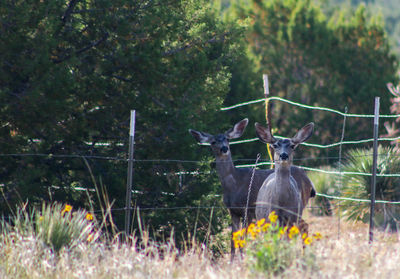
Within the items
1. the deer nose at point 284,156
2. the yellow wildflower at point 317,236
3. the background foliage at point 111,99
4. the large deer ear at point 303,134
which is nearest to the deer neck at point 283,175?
the deer nose at point 284,156

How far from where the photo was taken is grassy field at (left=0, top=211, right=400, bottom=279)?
6.96 meters

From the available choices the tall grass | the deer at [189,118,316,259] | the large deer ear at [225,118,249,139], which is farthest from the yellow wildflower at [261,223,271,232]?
the large deer ear at [225,118,249,139]

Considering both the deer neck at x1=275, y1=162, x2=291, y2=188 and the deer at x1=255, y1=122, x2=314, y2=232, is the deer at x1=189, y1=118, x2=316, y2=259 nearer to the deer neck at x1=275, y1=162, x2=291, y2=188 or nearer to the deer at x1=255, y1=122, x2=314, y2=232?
the deer at x1=255, y1=122, x2=314, y2=232

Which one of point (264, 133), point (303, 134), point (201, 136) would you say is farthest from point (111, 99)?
point (303, 134)

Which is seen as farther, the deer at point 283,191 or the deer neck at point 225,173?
the deer neck at point 225,173

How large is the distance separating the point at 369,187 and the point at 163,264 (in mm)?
9131

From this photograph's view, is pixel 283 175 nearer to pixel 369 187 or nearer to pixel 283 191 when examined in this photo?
pixel 283 191

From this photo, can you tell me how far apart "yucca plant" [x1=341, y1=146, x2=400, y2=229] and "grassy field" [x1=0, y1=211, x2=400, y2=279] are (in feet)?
23.6

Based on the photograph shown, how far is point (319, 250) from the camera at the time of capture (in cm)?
737

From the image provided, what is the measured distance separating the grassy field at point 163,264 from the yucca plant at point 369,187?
7.19 metres

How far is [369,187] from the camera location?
623 inches

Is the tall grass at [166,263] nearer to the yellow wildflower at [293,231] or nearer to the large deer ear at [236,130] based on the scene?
the yellow wildflower at [293,231]

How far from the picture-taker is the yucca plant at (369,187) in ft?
50.5

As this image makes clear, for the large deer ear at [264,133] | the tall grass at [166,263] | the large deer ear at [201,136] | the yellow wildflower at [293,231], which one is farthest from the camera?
the large deer ear at [201,136]
